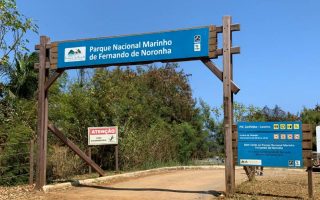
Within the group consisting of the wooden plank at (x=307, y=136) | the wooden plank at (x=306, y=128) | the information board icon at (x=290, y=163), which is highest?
the wooden plank at (x=306, y=128)

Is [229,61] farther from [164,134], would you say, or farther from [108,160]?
[164,134]

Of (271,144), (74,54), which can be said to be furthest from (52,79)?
(271,144)

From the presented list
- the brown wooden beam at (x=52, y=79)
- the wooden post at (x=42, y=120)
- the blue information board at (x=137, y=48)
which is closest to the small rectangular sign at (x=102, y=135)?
the wooden post at (x=42, y=120)

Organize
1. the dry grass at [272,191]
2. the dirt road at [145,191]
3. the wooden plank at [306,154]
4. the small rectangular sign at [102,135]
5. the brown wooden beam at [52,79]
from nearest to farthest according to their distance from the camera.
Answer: the wooden plank at [306,154] < the dry grass at [272,191] < the dirt road at [145,191] < the brown wooden beam at [52,79] < the small rectangular sign at [102,135]

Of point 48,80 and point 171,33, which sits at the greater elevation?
point 171,33

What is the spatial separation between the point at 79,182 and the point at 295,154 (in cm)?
636

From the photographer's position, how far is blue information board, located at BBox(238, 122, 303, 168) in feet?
34.6

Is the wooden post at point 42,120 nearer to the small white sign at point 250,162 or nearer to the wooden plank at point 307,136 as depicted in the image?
the small white sign at point 250,162

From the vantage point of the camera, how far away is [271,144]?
10.7 m

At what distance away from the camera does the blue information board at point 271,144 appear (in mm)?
10539

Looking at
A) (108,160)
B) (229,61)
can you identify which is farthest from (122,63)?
(108,160)

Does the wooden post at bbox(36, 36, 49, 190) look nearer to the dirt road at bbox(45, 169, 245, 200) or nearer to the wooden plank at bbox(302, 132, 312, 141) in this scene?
the dirt road at bbox(45, 169, 245, 200)

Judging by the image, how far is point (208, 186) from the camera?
44.2 feet

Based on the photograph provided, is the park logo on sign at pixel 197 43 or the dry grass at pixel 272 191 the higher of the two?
the park logo on sign at pixel 197 43
